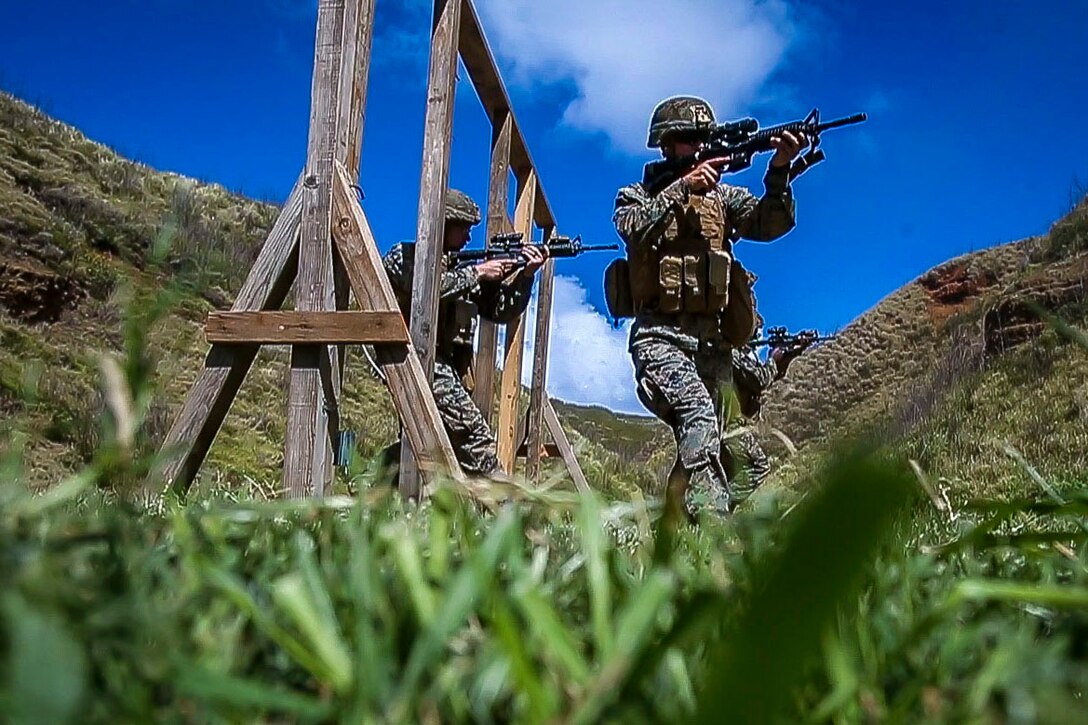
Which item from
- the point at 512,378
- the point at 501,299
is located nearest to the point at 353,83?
the point at 501,299

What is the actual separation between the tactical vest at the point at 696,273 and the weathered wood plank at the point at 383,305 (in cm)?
280

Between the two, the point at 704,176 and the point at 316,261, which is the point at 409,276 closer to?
the point at 704,176

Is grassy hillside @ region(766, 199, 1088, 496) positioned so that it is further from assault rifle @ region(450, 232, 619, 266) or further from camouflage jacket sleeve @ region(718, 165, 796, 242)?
assault rifle @ region(450, 232, 619, 266)

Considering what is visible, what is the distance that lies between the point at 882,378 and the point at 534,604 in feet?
86.1

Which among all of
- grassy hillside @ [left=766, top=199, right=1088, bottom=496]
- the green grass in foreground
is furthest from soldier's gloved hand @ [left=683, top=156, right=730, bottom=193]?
the green grass in foreground

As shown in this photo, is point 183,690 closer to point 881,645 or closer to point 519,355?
point 881,645

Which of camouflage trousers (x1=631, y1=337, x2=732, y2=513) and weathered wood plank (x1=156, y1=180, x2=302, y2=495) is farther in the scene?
camouflage trousers (x1=631, y1=337, x2=732, y2=513)

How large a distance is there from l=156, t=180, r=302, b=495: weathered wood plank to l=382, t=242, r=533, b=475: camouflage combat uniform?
10.2ft

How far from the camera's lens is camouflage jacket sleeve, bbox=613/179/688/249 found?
621 centimetres

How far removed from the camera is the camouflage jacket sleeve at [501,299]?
25.0ft

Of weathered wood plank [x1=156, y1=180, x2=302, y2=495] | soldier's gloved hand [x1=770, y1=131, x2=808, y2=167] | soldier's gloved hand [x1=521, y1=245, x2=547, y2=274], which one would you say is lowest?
weathered wood plank [x1=156, y1=180, x2=302, y2=495]

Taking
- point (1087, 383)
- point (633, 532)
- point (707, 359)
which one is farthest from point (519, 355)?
point (1087, 383)

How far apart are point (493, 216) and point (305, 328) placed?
3832mm

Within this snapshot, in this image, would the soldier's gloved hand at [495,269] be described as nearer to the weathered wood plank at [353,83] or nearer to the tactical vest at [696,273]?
the tactical vest at [696,273]
